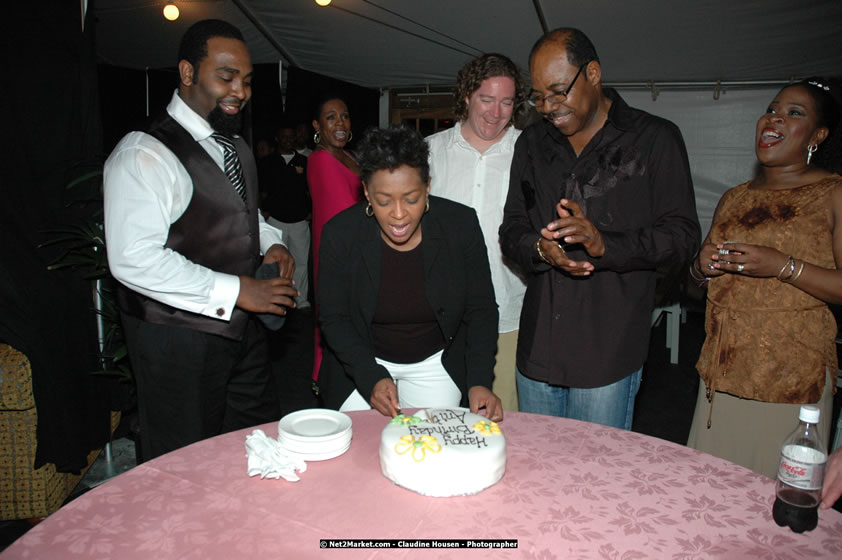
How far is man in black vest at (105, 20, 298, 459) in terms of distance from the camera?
1.90 meters

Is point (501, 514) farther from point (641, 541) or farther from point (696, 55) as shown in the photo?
point (696, 55)

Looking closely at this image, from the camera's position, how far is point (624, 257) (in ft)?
6.08

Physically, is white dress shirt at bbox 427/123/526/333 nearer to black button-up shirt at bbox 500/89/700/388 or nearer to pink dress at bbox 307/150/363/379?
black button-up shirt at bbox 500/89/700/388

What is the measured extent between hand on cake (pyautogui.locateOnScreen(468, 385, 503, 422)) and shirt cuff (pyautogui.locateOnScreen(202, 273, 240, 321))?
88 centimetres

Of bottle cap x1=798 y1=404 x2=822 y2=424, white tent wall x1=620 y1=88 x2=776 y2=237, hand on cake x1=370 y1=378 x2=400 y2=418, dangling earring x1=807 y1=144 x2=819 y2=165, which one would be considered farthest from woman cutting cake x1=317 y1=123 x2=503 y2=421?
white tent wall x1=620 y1=88 x2=776 y2=237

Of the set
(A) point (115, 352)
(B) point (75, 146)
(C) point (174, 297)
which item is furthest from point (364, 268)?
(B) point (75, 146)

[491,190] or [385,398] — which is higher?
[491,190]

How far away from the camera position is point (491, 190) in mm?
2666

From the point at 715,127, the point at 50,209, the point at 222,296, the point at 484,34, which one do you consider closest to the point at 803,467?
the point at 222,296

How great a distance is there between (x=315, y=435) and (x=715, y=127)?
5700 mm

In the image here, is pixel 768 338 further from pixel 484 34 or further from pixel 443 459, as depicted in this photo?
pixel 484 34

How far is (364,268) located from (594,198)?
2.74 ft

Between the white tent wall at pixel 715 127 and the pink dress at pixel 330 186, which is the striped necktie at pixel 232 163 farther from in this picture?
the white tent wall at pixel 715 127

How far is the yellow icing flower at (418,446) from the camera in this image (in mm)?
1321
